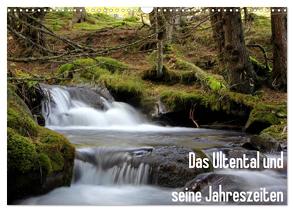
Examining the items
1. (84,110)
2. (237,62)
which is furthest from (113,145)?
(237,62)

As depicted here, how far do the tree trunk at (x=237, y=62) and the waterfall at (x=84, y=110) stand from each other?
0.96 m

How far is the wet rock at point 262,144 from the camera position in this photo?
3.37 m

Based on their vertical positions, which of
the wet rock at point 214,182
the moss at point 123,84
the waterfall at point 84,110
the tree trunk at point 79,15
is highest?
the tree trunk at point 79,15

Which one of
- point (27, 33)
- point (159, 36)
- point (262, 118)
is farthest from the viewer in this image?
point (262, 118)

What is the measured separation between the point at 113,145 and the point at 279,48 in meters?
1.48

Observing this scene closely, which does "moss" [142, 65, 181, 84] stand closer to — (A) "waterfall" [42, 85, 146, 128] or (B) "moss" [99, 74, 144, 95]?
(B) "moss" [99, 74, 144, 95]

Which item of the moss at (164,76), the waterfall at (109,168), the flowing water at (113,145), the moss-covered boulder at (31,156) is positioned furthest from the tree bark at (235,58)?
the moss-covered boulder at (31,156)

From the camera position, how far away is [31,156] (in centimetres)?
307

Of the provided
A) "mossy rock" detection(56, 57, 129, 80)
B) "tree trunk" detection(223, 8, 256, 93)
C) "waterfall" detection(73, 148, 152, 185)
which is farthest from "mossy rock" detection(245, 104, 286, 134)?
"mossy rock" detection(56, 57, 129, 80)

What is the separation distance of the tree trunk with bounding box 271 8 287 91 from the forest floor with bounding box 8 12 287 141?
3.1 inches

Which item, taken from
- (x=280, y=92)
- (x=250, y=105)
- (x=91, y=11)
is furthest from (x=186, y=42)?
(x=91, y=11)

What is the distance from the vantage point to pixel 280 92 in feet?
11.6

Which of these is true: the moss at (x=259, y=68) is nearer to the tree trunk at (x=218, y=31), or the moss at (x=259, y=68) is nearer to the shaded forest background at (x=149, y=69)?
the shaded forest background at (x=149, y=69)

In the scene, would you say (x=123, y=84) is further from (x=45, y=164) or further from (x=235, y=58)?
(x=45, y=164)
